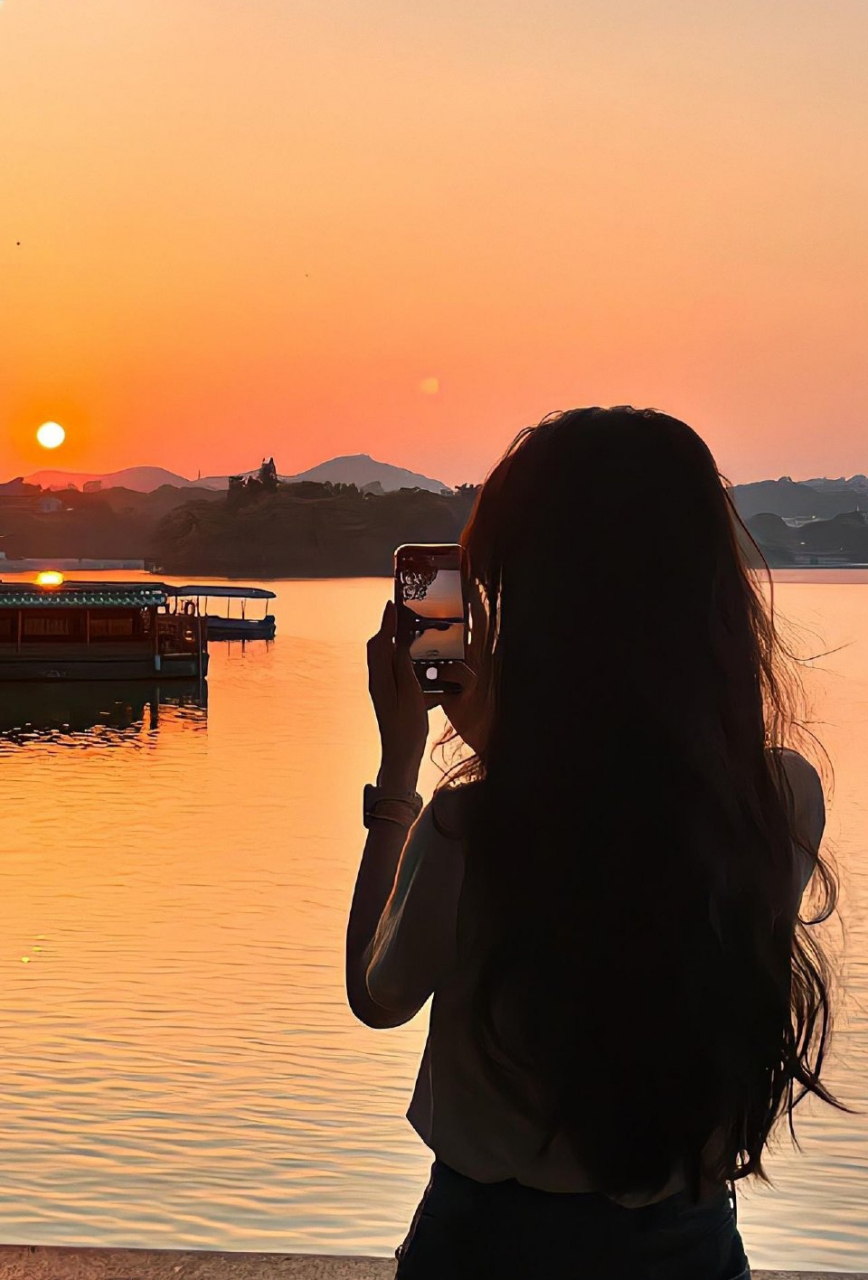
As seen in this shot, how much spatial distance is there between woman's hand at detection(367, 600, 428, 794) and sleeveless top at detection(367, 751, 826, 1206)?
178 mm

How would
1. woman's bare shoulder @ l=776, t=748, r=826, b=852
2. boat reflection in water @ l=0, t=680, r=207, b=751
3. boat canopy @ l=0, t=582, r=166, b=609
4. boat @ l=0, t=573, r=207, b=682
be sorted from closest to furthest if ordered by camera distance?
woman's bare shoulder @ l=776, t=748, r=826, b=852 < boat reflection in water @ l=0, t=680, r=207, b=751 < boat canopy @ l=0, t=582, r=166, b=609 < boat @ l=0, t=573, r=207, b=682

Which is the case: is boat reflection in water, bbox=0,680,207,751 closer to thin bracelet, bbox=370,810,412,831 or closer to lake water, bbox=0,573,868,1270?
lake water, bbox=0,573,868,1270

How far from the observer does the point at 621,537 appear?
1727 millimetres

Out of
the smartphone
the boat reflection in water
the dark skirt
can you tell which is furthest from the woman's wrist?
the boat reflection in water

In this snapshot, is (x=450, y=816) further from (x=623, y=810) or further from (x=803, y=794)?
(x=803, y=794)

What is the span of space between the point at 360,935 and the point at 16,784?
34963 mm

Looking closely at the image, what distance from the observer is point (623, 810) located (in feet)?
5.57

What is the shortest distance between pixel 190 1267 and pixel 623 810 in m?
2.10

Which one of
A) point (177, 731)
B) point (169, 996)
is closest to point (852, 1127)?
point (169, 996)

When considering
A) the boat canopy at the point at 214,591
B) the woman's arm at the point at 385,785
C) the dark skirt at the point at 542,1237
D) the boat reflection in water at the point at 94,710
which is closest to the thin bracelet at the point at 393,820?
the woman's arm at the point at 385,785

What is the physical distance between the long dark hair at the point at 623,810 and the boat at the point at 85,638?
164 ft

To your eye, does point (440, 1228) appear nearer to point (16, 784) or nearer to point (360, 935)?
point (360, 935)

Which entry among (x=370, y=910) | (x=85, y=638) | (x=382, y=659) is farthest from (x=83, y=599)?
(x=370, y=910)

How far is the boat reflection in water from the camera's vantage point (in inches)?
1794
